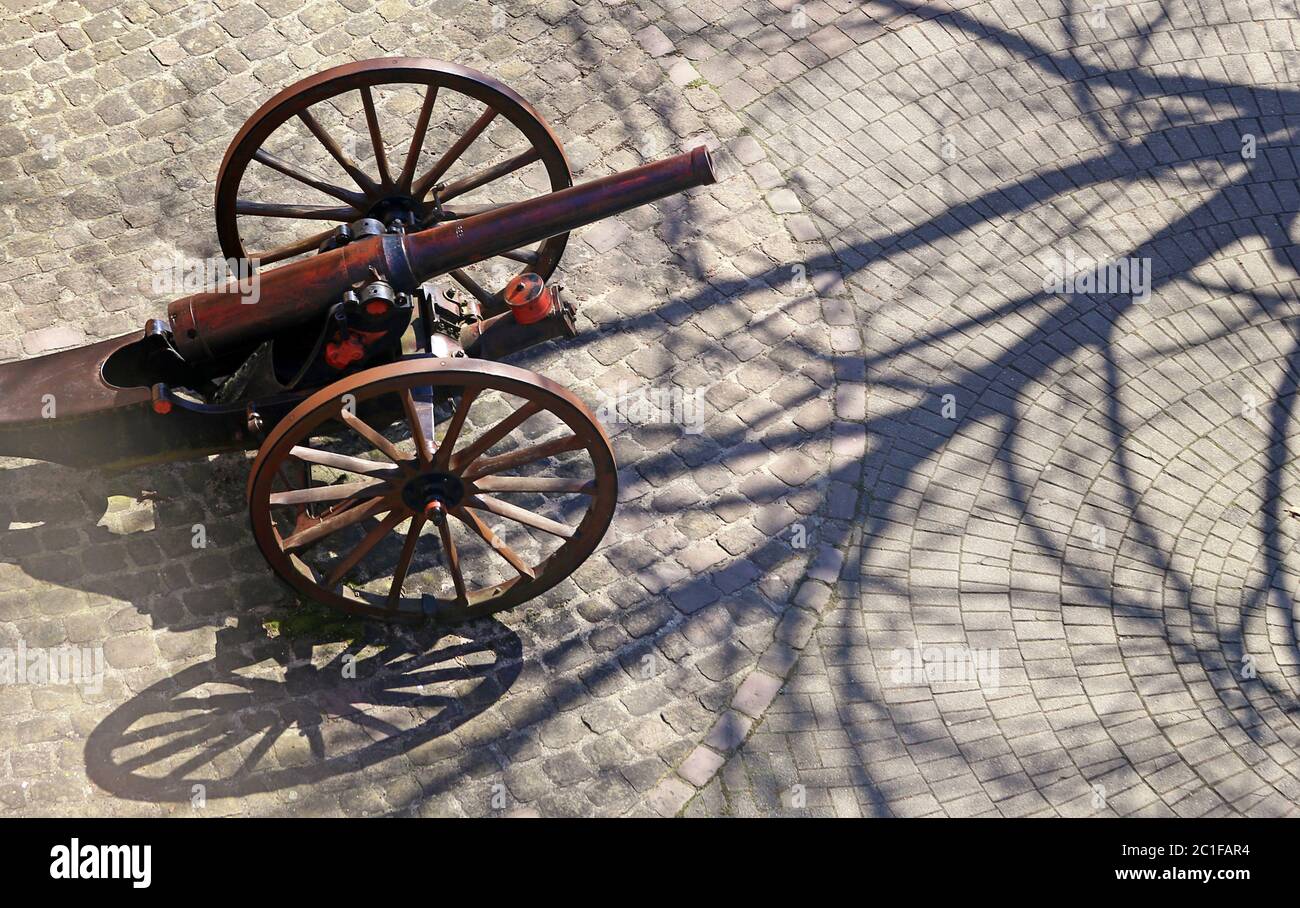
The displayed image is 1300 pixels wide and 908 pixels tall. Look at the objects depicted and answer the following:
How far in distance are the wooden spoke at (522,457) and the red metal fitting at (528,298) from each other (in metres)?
0.70

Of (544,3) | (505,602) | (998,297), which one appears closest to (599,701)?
(505,602)

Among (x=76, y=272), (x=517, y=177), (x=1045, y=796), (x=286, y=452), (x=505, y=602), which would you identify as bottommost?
(x=1045, y=796)

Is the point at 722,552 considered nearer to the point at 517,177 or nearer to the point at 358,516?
the point at 358,516

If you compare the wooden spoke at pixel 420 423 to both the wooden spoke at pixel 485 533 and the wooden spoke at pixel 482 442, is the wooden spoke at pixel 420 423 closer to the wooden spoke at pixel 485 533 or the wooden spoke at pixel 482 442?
the wooden spoke at pixel 482 442

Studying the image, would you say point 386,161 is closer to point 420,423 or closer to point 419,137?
point 419,137

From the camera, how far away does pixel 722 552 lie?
672cm

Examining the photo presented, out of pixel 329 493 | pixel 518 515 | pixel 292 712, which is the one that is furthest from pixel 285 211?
pixel 292 712

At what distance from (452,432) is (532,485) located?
55 centimetres

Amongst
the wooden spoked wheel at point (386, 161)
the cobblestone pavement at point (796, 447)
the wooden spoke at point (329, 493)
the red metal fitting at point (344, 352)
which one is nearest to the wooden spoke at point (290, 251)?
the wooden spoked wheel at point (386, 161)

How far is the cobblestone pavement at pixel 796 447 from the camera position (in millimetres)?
6016

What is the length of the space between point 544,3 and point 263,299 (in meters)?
3.89

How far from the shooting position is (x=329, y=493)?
5.86 m

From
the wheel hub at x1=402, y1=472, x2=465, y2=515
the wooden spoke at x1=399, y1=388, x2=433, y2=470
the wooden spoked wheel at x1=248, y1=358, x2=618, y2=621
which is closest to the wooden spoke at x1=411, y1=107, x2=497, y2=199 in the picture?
the wooden spoked wheel at x1=248, y1=358, x2=618, y2=621

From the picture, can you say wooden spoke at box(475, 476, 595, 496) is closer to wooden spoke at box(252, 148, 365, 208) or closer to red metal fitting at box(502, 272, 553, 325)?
red metal fitting at box(502, 272, 553, 325)
